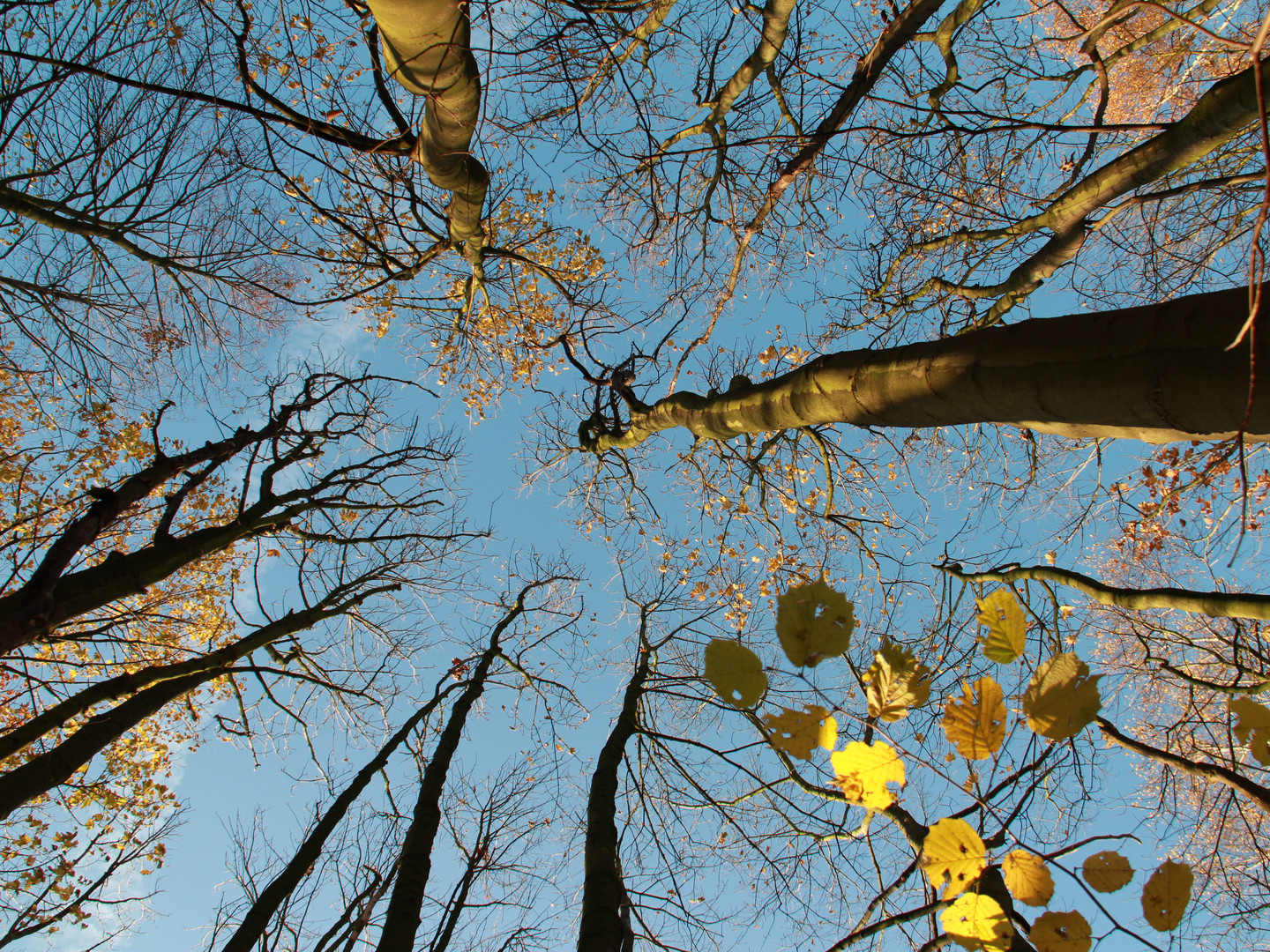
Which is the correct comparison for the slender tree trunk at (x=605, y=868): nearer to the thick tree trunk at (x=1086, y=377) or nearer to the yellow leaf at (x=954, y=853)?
the yellow leaf at (x=954, y=853)

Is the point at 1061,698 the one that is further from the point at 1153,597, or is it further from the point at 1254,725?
the point at 1153,597

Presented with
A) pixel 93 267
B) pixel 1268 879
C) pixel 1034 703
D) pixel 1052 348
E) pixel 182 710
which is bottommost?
pixel 1034 703

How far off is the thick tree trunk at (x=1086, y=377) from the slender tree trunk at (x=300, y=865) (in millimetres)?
4236

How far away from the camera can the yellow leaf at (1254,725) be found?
1.10 m

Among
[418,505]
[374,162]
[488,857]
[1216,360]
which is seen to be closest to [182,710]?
[418,505]

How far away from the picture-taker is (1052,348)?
1.47 metres

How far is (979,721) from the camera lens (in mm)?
1016

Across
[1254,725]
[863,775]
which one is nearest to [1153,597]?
[1254,725]

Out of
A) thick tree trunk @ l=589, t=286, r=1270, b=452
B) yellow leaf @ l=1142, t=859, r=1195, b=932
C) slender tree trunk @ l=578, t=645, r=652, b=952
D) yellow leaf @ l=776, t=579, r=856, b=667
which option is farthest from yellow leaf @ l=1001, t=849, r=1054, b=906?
slender tree trunk @ l=578, t=645, r=652, b=952

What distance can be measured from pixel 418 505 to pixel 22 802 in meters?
3.53

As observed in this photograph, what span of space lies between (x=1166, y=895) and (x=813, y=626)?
0.86 metres

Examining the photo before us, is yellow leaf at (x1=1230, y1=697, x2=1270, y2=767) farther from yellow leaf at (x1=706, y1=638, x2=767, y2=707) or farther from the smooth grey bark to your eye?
the smooth grey bark

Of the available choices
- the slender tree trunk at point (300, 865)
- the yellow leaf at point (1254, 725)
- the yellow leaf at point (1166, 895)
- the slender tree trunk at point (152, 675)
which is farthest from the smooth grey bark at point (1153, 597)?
the slender tree trunk at point (152, 675)

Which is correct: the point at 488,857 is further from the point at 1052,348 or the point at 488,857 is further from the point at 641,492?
the point at 1052,348
